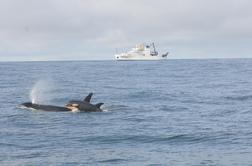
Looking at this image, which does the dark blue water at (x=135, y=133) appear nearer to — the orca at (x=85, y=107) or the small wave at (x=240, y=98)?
the small wave at (x=240, y=98)

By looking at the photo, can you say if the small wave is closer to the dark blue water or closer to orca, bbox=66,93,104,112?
the dark blue water

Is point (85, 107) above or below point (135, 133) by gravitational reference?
above

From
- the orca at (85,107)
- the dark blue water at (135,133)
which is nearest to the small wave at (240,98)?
the dark blue water at (135,133)

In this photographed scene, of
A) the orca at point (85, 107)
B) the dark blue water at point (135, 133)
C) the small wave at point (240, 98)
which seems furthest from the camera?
the small wave at point (240, 98)

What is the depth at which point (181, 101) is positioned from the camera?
46688 mm

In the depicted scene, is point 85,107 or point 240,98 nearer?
point 85,107

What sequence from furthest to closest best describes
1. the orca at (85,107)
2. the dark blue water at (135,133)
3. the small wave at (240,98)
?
the small wave at (240,98) < the orca at (85,107) < the dark blue water at (135,133)

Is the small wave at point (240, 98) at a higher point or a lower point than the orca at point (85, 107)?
lower

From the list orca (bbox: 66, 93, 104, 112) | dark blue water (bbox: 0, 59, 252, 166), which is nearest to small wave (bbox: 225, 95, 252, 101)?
dark blue water (bbox: 0, 59, 252, 166)

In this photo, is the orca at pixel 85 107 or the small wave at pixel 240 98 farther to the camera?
the small wave at pixel 240 98

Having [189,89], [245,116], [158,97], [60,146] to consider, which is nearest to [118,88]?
[189,89]

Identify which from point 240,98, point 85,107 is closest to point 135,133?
point 85,107

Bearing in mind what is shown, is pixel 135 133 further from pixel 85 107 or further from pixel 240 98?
pixel 240 98

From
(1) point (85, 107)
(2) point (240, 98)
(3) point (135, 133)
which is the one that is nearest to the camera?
(3) point (135, 133)
